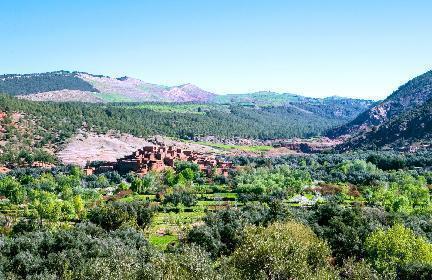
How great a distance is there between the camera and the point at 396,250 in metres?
59.8

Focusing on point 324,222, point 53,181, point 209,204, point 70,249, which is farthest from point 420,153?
point 70,249

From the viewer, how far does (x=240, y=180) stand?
464 ft

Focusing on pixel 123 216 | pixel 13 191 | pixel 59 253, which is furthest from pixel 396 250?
pixel 13 191

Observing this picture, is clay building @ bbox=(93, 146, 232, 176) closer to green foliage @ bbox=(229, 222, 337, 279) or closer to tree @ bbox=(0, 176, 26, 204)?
tree @ bbox=(0, 176, 26, 204)

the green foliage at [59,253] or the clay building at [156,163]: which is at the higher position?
the green foliage at [59,253]

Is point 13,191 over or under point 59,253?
under

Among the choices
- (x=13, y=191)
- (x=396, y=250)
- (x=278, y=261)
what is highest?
(x=278, y=261)

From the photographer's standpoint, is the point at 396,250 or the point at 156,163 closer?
the point at 396,250

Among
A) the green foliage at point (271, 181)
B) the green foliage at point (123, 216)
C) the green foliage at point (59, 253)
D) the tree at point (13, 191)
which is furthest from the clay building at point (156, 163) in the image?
the green foliage at point (59, 253)

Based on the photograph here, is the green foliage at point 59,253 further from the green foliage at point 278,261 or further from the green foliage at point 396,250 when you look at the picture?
the green foliage at point 396,250

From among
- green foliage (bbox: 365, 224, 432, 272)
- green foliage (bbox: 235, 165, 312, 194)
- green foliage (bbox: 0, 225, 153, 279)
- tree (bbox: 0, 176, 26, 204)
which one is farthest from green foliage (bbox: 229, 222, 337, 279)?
tree (bbox: 0, 176, 26, 204)

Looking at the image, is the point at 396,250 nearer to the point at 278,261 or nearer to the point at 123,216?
the point at 278,261

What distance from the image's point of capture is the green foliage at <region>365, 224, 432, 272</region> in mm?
58550

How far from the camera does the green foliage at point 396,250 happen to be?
192 feet
